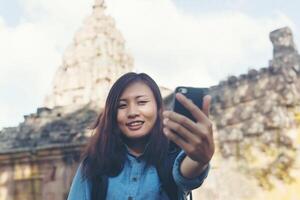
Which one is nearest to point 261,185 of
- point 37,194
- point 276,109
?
point 276,109

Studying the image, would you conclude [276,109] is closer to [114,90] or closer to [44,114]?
[44,114]

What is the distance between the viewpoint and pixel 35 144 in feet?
22.1

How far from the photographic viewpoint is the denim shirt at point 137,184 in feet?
5.02

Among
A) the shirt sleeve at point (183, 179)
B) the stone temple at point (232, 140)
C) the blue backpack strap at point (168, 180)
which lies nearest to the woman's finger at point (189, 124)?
the shirt sleeve at point (183, 179)

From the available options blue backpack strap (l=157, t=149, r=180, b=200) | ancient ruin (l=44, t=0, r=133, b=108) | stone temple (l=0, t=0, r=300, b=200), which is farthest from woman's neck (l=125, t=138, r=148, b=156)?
ancient ruin (l=44, t=0, r=133, b=108)

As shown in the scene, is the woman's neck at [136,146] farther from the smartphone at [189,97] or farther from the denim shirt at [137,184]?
the smartphone at [189,97]

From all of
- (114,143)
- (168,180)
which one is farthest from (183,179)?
(114,143)

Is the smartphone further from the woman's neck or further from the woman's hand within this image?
the woman's neck

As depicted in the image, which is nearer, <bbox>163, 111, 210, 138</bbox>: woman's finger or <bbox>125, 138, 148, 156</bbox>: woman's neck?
<bbox>163, 111, 210, 138</bbox>: woman's finger

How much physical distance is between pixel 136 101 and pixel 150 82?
0.32 feet

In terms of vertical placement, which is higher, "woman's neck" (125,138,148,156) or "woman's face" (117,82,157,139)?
"woman's face" (117,82,157,139)

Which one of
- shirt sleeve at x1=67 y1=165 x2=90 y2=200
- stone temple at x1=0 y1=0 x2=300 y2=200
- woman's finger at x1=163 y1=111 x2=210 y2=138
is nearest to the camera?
woman's finger at x1=163 y1=111 x2=210 y2=138

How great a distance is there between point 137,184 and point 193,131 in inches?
12.6

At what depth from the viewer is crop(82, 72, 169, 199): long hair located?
1.65 metres
